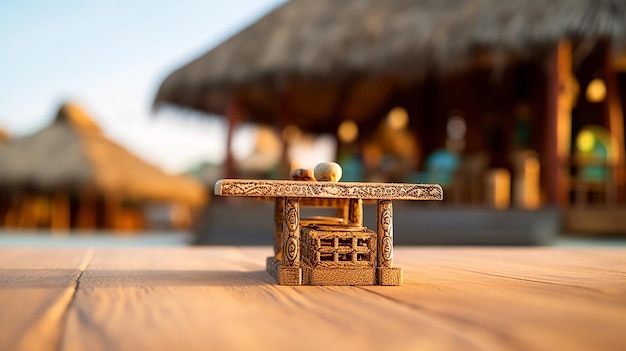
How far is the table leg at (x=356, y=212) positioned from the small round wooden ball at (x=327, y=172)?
15.2 inches

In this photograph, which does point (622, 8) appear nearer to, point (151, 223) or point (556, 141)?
point (556, 141)

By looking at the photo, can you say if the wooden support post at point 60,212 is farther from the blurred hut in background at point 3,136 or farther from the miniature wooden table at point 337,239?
the miniature wooden table at point 337,239

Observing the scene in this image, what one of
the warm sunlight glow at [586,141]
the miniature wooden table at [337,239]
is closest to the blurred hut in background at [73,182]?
the warm sunlight glow at [586,141]

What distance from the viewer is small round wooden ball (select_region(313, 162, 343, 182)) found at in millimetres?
Answer: 1977

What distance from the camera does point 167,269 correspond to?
2.32m

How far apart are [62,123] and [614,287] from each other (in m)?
14.8

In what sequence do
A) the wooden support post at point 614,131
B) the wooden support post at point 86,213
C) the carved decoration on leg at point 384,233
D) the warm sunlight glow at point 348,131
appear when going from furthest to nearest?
the wooden support post at point 86,213 → the warm sunlight glow at point 348,131 → the wooden support post at point 614,131 → the carved decoration on leg at point 384,233

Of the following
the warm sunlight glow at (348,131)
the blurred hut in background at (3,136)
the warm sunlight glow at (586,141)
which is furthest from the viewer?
the blurred hut in background at (3,136)

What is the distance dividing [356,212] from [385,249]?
49 centimetres

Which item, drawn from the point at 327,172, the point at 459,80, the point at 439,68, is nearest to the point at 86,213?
the point at 459,80

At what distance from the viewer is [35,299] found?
57.7 inches

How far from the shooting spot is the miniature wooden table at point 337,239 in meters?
1.84

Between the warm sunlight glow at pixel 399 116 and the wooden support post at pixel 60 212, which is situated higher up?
the warm sunlight glow at pixel 399 116

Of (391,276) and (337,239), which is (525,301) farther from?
(337,239)
